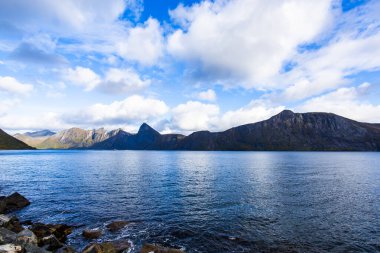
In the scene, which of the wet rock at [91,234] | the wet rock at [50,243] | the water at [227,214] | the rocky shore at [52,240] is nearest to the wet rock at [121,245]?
the rocky shore at [52,240]

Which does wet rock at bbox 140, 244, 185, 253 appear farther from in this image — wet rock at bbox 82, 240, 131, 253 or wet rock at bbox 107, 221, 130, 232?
wet rock at bbox 107, 221, 130, 232

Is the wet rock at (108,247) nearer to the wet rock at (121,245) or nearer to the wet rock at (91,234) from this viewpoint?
the wet rock at (121,245)

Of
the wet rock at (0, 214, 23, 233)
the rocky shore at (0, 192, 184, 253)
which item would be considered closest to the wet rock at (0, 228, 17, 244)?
the rocky shore at (0, 192, 184, 253)

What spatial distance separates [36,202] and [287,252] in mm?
47387

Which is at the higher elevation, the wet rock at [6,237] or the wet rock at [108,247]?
the wet rock at [6,237]

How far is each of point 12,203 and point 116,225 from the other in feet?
84.0

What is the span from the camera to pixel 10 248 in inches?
841

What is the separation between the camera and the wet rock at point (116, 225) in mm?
33719

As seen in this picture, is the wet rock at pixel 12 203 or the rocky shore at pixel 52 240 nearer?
the rocky shore at pixel 52 240

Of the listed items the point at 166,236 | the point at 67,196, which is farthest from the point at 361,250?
the point at 67,196

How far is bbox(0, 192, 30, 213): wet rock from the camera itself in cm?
4511

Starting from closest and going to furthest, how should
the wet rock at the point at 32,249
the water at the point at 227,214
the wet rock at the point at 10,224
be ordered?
the wet rock at the point at 32,249 → the water at the point at 227,214 → the wet rock at the point at 10,224

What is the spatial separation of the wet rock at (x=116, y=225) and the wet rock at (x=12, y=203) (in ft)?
76.4

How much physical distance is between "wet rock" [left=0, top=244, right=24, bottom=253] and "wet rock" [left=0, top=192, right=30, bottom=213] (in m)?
28.7
